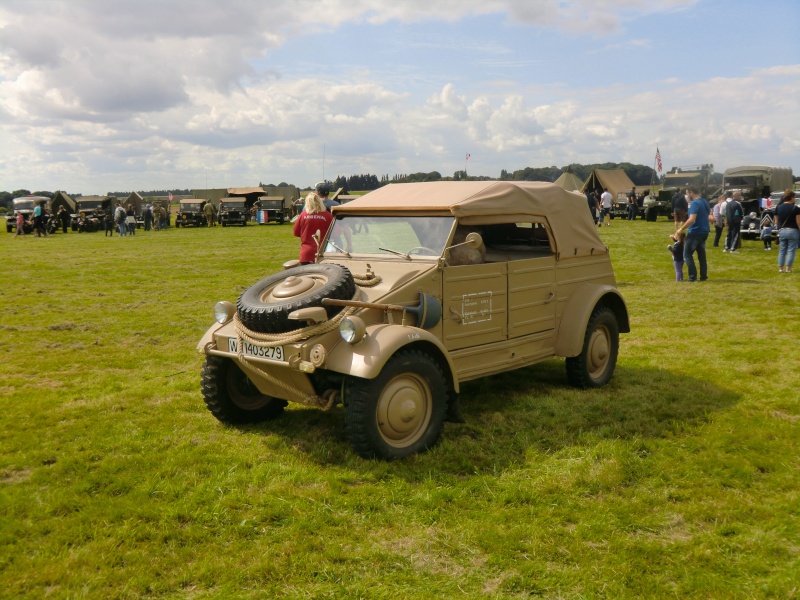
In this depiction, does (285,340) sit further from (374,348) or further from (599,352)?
(599,352)

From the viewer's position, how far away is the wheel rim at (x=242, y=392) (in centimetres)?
595

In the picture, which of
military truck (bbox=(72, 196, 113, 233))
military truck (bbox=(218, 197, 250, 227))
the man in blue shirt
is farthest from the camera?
military truck (bbox=(218, 197, 250, 227))

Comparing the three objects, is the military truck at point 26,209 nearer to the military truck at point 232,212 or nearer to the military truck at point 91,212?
the military truck at point 91,212

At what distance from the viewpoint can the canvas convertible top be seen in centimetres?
599

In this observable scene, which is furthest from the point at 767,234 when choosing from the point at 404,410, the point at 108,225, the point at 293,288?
the point at 108,225

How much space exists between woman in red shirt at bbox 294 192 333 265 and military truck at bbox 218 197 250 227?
32.9 meters

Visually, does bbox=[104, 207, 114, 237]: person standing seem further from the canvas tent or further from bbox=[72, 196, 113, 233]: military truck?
the canvas tent

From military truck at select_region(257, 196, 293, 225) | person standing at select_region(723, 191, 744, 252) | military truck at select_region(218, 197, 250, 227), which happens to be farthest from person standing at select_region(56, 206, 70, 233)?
person standing at select_region(723, 191, 744, 252)

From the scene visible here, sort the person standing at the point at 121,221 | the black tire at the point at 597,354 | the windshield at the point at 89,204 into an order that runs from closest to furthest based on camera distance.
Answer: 1. the black tire at the point at 597,354
2. the person standing at the point at 121,221
3. the windshield at the point at 89,204

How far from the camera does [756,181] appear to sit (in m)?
31.1

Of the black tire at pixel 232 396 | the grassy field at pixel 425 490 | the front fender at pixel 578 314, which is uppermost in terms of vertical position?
the front fender at pixel 578 314

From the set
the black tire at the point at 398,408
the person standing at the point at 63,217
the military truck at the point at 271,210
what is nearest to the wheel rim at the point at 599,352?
the black tire at the point at 398,408

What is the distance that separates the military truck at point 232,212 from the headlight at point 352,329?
1438 inches

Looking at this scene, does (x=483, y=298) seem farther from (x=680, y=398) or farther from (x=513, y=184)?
(x=680, y=398)
